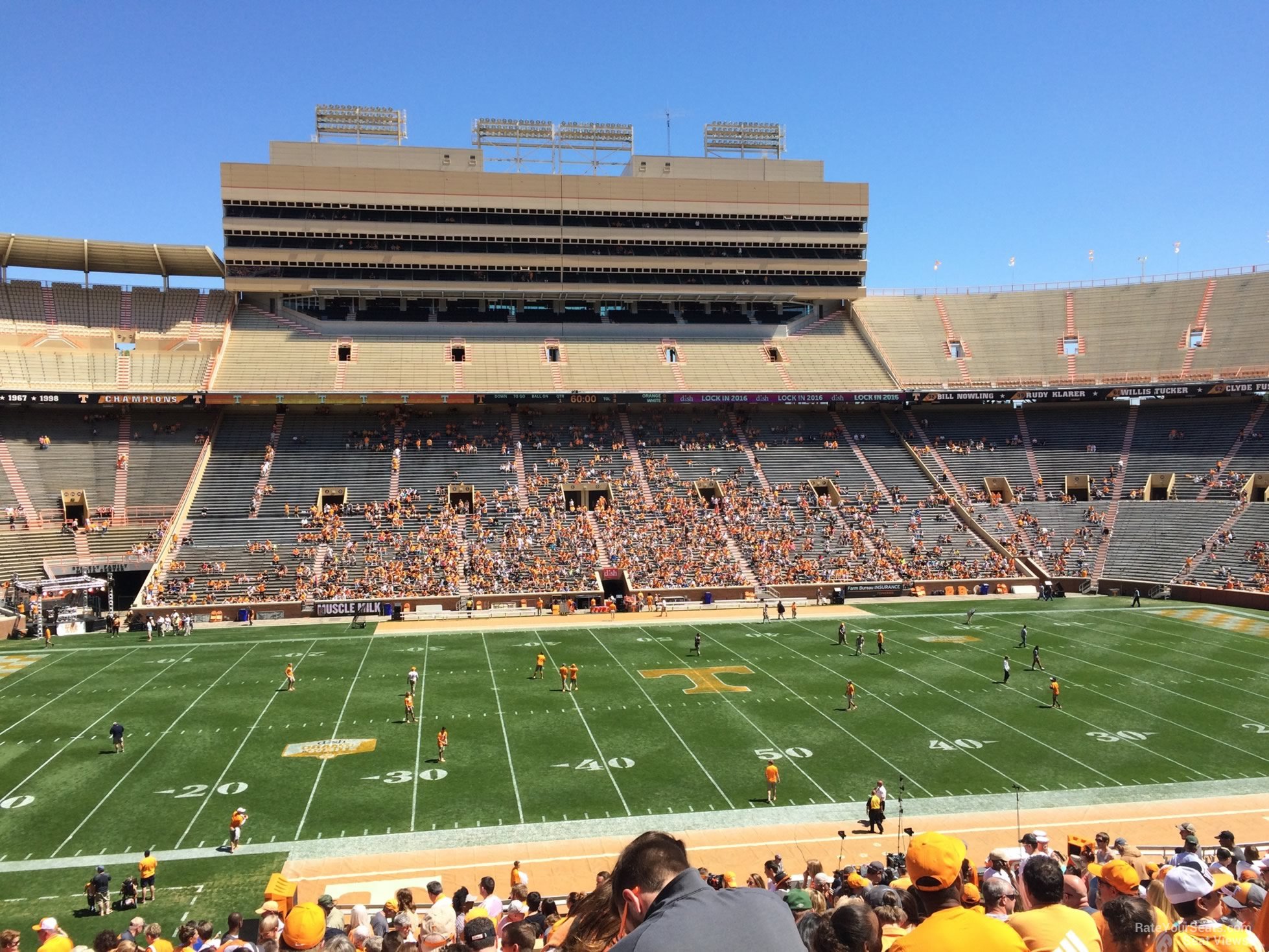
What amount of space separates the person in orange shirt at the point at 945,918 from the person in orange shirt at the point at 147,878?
628 inches

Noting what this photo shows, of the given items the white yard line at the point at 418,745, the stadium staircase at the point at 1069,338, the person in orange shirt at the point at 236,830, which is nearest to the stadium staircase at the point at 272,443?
the white yard line at the point at 418,745

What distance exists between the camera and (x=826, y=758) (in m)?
23.2

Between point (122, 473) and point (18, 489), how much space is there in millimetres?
4830

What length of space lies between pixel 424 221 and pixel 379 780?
165 ft

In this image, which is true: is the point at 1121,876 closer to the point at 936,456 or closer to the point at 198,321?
the point at 936,456

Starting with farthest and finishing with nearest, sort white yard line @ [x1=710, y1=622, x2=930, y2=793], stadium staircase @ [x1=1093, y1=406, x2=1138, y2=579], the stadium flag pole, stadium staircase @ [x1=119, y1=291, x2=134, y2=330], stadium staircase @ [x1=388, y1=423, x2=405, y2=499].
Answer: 1. stadium staircase @ [x1=119, y1=291, x2=134, y2=330]
2. stadium staircase @ [x1=388, y1=423, x2=405, y2=499]
3. stadium staircase @ [x1=1093, y1=406, x2=1138, y2=579]
4. white yard line @ [x1=710, y1=622, x2=930, y2=793]
5. the stadium flag pole

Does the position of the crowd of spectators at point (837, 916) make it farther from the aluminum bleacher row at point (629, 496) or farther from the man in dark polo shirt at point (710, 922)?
the aluminum bleacher row at point (629, 496)

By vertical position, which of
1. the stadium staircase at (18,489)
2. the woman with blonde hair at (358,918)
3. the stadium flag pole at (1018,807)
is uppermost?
the stadium staircase at (18,489)

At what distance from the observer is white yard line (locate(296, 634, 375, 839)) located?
768 inches

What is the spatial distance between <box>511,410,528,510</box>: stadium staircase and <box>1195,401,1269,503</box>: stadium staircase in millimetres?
34848

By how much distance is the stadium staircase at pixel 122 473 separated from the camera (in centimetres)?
4803

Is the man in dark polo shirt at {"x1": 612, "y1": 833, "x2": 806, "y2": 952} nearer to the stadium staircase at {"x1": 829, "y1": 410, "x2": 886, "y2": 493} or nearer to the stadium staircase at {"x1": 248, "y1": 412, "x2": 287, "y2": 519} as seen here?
the stadium staircase at {"x1": 248, "y1": 412, "x2": 287, "y2": 519}

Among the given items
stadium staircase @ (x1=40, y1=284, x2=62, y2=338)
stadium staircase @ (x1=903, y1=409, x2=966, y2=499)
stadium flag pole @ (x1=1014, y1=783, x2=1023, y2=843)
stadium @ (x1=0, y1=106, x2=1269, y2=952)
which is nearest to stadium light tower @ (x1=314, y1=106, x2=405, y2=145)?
stadium @ (x1=0, y1=106, x2=1269, y2=952)

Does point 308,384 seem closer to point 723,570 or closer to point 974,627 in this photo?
point 723,570
